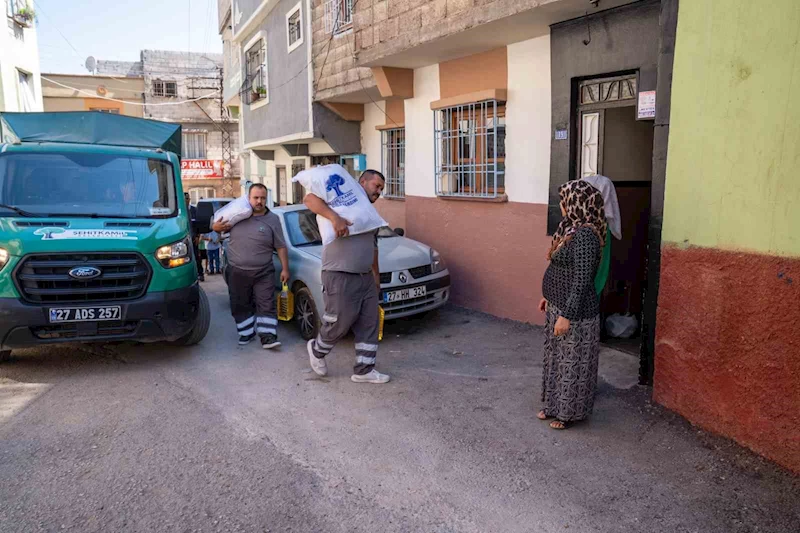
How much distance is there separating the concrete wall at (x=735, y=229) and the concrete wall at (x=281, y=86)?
343 inches

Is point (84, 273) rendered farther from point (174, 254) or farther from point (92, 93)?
point (92, 93)

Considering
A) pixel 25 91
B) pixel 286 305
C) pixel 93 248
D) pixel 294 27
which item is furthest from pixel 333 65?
pixel 25 91

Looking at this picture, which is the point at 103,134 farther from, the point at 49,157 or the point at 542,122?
the point at 542,122

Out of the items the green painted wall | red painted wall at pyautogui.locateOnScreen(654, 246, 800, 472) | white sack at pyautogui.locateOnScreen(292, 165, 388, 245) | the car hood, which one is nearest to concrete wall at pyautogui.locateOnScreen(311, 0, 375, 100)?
the car hood

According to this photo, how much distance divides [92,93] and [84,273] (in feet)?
108

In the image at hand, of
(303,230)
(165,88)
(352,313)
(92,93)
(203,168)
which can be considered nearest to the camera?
(352,313)

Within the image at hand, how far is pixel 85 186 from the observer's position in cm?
576

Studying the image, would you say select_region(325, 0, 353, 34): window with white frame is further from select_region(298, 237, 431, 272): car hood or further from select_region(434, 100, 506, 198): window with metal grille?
select_region(298, 237, 431, 272): car hood

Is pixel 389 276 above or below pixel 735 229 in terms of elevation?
below

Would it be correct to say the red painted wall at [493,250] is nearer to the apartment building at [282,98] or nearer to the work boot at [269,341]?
the work boot at [269,341]

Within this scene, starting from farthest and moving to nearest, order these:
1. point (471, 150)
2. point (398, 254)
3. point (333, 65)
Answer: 1. point (333, 65)
2. point (471, 150)
3. point (398, 254)

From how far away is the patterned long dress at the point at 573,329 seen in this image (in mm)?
3805

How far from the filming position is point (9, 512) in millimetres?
3146

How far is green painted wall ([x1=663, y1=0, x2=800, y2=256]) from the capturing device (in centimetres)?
336
